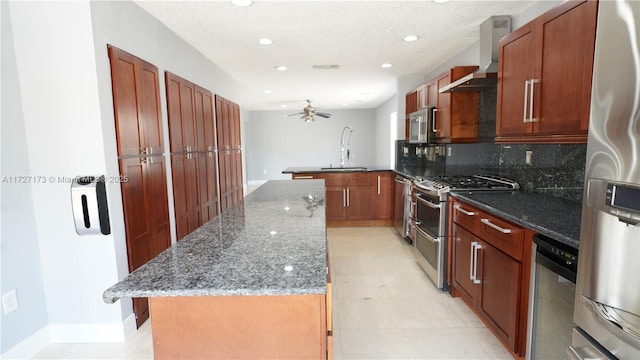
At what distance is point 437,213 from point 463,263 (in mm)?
483

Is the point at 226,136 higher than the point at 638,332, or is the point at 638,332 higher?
Answer: the point at 226,136

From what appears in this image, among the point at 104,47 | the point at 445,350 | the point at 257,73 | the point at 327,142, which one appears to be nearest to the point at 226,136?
the point at 257,73

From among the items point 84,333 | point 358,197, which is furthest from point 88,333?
point 358,197

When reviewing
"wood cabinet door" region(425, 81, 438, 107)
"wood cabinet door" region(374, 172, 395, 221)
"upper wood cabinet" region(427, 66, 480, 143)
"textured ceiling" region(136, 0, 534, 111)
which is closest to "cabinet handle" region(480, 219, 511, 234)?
"upper wood cabinet" region(427, 66, 480, 143)

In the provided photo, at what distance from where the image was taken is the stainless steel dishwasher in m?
1.34

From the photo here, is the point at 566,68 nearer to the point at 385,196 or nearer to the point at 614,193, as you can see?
the point at 614,193

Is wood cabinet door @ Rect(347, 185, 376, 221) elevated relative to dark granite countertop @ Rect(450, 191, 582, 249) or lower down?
lower down

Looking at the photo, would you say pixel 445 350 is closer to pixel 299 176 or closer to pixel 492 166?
pixel 492 166

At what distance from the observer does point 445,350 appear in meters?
2.01

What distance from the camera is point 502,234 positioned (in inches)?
72.0

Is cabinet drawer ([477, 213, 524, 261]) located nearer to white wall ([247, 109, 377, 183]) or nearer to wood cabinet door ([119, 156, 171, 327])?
wood cabinet door ([119, 156, 171, 327])

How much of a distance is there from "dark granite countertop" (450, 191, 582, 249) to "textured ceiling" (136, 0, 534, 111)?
4.85ft

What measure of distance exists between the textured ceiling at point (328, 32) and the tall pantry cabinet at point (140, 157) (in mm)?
586

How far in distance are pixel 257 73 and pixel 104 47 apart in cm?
272
